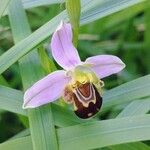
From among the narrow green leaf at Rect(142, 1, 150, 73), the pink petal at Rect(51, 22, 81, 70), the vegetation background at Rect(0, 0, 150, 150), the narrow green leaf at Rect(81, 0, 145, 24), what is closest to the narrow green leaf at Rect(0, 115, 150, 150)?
the vegetation background at Rect(0, 0, 150, 150)

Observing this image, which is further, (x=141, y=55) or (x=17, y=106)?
(x=141, y=55)

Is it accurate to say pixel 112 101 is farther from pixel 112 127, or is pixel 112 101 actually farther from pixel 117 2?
pixel 117 2

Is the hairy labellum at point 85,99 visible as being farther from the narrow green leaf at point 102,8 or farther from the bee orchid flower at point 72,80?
the narrow green leaf at point 102,8

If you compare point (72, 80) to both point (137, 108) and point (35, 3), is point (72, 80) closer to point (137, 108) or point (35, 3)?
point (137, 108)

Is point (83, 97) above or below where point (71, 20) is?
below

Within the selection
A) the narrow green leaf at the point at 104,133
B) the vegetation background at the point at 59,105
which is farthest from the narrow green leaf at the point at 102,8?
the narrow green leaf at the point at 104,133

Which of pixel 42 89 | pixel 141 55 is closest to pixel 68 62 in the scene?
pixel 42 89

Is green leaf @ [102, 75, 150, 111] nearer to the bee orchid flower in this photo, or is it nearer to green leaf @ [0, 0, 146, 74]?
the bee orchid flower
